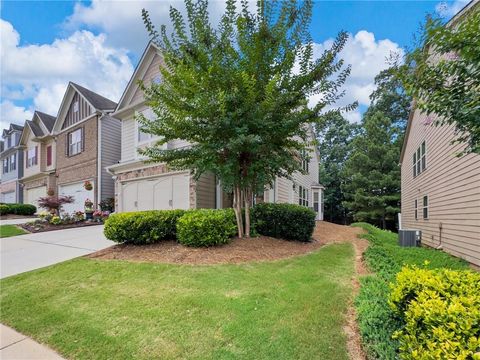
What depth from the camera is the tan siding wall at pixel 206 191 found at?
36.2 ft

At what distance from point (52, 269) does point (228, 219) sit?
3.90m

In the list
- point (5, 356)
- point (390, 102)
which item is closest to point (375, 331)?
point (5, 356)

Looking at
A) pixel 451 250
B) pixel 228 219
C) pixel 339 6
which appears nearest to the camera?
pixel 228 219

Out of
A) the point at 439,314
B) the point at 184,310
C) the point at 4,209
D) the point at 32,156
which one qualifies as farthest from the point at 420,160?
the point at 32,156

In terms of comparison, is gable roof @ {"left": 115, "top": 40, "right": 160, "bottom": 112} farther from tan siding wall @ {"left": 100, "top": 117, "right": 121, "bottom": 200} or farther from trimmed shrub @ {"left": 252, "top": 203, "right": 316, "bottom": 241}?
trimmed shrub @ {"left": 252, "top": 203, "right": 316, "bottom": 241}

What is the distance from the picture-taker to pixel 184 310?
3672 mm

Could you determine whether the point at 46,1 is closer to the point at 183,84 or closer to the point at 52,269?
the point at 183,84

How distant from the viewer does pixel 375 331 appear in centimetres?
278

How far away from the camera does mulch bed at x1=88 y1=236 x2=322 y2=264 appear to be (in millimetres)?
5773

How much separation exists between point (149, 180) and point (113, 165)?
242cm

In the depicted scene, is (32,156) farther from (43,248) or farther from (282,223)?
(282,223)

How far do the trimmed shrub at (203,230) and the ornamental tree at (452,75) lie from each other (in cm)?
476

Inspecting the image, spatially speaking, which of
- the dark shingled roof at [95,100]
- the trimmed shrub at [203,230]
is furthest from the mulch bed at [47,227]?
the trimmed shrub at [203,230]

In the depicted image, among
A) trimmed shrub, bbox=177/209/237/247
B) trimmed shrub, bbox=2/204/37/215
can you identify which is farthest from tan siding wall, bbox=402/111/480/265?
trimmed shrub, bbox=2/204/37/215
